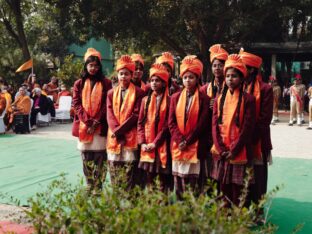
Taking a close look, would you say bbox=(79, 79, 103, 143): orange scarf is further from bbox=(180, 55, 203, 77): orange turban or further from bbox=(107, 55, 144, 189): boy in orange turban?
bbox=(180, 55, 203, 77): orange turban

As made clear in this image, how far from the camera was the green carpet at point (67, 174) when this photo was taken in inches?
179

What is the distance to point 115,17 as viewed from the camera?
15.9 m

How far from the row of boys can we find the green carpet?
51cm

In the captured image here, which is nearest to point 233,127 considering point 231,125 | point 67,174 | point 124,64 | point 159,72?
point 231,125

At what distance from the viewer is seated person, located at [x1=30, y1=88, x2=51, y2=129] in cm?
1251

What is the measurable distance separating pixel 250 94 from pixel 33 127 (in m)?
9.42

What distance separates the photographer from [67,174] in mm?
4809

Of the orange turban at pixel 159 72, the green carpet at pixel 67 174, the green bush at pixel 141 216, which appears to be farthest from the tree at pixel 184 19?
the green bush at pixel 141 216

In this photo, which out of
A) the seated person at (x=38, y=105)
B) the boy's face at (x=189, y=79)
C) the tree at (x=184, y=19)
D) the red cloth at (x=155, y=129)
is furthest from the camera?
the tree at (x=184, y=19)

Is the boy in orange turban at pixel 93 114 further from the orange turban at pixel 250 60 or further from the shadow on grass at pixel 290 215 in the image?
the shadow on grass at pixel 290 215

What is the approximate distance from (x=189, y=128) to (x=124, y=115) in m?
0.80

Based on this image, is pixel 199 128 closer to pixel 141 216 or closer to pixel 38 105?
pixel 141 216

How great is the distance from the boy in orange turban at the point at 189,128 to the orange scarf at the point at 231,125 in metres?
0.25

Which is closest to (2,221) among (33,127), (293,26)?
(33,127)
